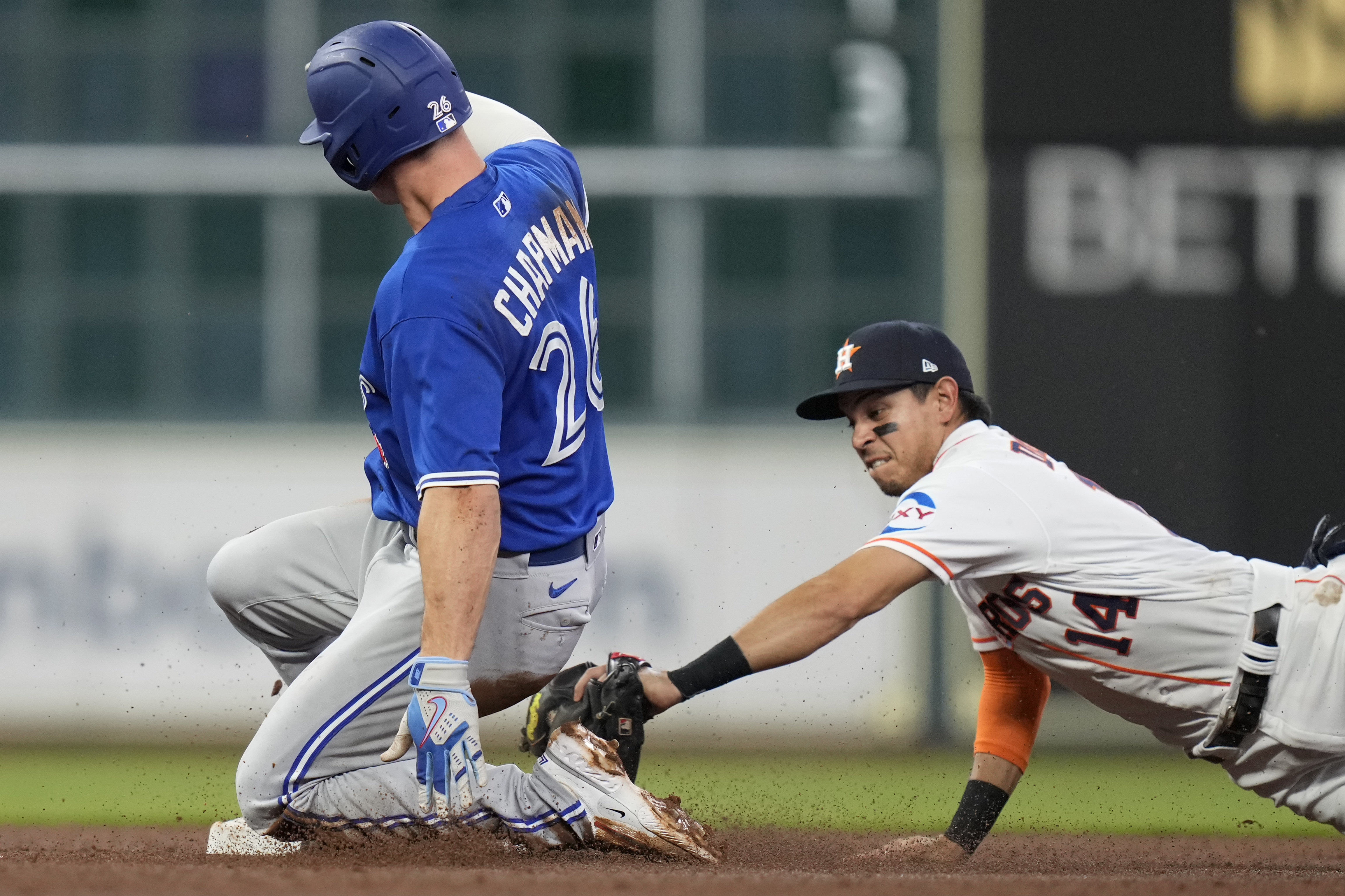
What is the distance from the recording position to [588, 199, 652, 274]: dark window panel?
355 inches

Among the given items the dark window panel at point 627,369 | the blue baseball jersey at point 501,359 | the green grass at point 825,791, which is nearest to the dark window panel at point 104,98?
the dark window panel at point 627,369

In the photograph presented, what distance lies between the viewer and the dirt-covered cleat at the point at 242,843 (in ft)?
11.0

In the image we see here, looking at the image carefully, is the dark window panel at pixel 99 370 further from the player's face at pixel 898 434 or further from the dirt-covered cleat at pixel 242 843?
the player's face at pixel 898 434

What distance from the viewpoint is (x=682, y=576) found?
8.30m

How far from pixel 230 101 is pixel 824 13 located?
3.54m

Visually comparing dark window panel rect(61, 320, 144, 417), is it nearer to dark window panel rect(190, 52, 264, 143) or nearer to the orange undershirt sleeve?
dark window panel rect(190, 52, 264, 143)

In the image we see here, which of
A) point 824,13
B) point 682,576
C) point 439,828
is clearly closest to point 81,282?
point 682,576

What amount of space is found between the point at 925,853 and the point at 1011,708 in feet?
1.33

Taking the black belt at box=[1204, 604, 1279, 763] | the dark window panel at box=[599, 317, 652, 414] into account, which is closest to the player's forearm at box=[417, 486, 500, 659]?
the black belt at box=[1204, 604, 1279, 763]

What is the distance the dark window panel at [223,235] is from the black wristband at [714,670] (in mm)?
6648

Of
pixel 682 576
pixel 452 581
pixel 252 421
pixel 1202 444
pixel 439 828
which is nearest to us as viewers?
pixel 452 581

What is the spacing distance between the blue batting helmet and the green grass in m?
2.37

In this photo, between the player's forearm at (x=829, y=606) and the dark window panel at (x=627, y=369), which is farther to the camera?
the dark window panel at (x=627, y=369)

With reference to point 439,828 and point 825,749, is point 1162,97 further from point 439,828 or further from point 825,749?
point 439,828
